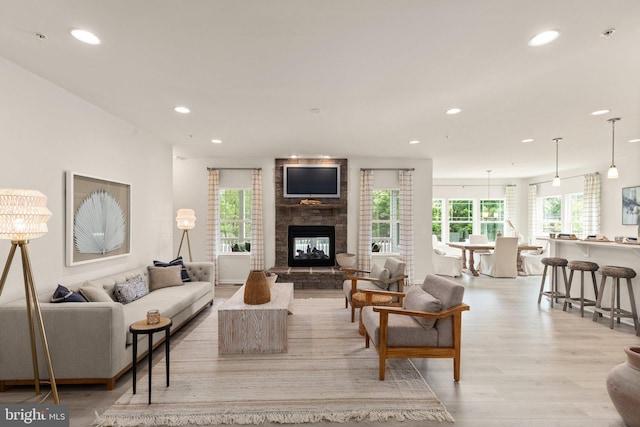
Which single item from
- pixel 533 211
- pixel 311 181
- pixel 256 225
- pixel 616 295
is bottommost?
pixel 616 295

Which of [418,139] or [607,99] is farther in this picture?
[418,139]

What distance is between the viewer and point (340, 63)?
259cm

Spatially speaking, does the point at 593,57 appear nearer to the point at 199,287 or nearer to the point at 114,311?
the point at 114,311

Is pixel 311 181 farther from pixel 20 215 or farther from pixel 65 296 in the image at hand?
pixel 20 215

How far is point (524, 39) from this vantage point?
7.32 feet

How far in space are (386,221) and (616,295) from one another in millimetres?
3887

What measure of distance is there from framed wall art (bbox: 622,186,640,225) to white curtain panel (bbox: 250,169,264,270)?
8027mm

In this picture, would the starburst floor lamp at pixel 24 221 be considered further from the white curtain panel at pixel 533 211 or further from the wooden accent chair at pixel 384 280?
the white curtain panel at pixel 533 211

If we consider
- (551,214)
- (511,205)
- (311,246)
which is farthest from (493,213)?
(311,246)

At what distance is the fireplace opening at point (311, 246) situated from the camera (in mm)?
6684

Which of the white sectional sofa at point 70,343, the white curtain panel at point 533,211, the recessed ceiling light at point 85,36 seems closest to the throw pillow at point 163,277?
the white sectional sofa at point 70,343

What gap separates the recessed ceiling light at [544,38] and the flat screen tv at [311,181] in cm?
440

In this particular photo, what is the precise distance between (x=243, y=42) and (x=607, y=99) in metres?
3.94

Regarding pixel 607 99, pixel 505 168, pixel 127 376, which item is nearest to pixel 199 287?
pixel 127 376
